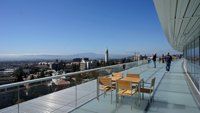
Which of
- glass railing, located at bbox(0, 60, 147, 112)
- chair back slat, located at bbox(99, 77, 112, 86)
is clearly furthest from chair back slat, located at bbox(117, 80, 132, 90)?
glass railing, located at bbox(0, 60, 147, 112)

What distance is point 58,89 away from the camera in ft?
12.8

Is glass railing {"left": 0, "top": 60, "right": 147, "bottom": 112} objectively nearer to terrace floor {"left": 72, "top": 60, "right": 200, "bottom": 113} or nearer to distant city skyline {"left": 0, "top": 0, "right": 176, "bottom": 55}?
terrace floor {"left": 72, "top": 60, "right": 200, "bottom": 113}

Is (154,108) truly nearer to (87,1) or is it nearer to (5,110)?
(5,110)

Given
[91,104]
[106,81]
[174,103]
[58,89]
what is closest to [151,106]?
[174,103]

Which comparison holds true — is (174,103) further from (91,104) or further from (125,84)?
(91,104)

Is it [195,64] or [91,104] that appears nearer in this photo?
[91,104]

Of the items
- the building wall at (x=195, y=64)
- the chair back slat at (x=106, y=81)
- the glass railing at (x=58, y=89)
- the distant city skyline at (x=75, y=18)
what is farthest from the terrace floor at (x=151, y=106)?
the distant city skyline at (x=75, y=18)

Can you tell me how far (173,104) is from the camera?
14.1ft

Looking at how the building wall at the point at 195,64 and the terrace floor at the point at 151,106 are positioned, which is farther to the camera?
the building wall at the point at 195,64

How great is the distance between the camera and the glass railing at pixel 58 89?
2.55 metres

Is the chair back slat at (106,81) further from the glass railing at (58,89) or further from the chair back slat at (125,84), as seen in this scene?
the glass railing at (58,89)

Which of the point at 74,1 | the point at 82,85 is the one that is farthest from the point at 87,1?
the point at 82,85

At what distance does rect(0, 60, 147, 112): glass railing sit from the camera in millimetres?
2546

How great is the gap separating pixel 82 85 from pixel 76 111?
1.09 meters
